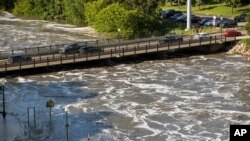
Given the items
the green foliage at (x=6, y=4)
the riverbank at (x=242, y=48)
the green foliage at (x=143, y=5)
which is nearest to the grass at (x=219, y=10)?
the green foliage at (x=143, y=5)

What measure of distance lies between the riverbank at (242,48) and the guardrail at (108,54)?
1.71 meters

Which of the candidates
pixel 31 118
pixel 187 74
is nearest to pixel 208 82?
pixel 187 74

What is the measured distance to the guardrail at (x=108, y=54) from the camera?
61.0 meters

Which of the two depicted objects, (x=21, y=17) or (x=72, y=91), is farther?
(x=21, y=17)

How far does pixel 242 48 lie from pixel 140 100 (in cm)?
2681

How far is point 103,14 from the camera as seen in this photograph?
86.1 m

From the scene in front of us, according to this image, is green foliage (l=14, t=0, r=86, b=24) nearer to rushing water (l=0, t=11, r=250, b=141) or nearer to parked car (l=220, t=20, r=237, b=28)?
parked car (l=220, t=20, r=237, b=28)

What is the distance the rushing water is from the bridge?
171 cm

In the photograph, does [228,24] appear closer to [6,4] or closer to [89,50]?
[89,50]

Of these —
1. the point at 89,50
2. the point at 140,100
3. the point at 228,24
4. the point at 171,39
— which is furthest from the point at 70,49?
the point at 228,24

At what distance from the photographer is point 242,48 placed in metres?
72.0

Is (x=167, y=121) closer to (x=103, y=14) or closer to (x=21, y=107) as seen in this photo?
(x=21, y=107)

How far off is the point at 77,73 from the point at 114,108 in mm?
15412

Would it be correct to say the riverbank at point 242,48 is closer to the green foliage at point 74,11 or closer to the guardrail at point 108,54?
the guardrail at point 108,54
